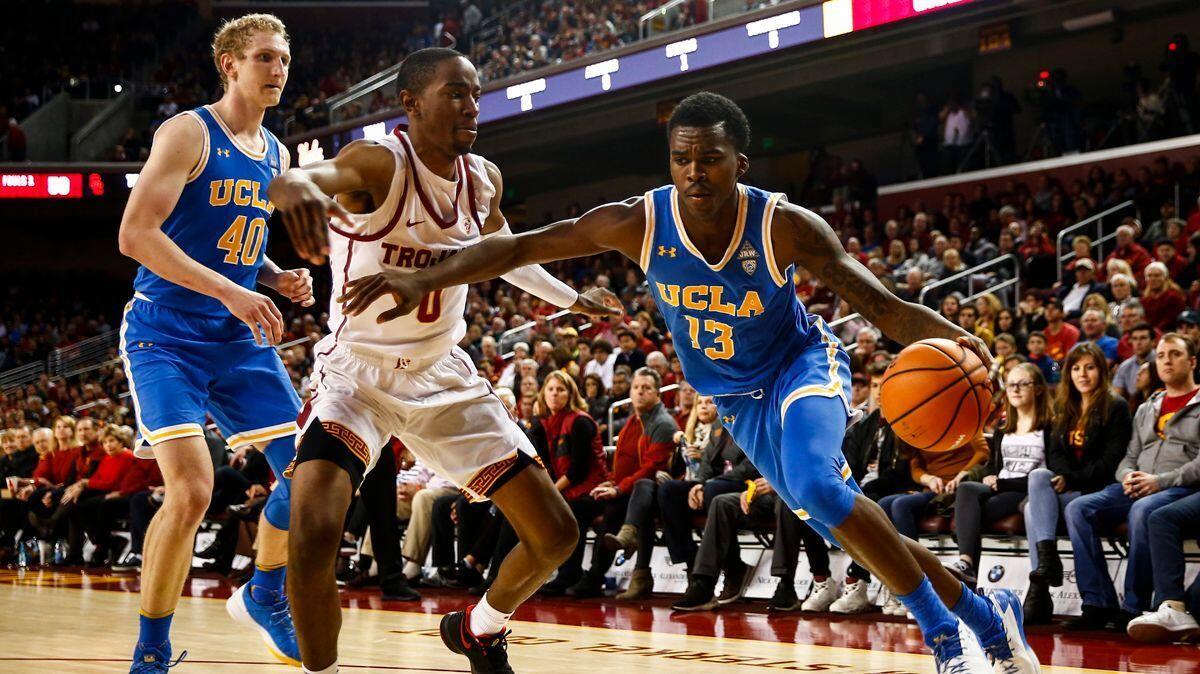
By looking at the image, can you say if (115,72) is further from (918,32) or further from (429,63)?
(429,63)

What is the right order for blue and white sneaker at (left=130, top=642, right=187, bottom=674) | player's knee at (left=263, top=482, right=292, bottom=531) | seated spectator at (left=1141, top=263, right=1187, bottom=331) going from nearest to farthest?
blue and white sneaker at (left=130, top=642, right=187, bottom=674) → player's knee at (left=263, top=482, right=292, bottom=531) → seated spectator at (left=1141, top=263, right=1187, bottom=331)

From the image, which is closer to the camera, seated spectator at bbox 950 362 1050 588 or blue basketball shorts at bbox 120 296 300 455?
blue basketball shorts at bbox 120 296 300 455

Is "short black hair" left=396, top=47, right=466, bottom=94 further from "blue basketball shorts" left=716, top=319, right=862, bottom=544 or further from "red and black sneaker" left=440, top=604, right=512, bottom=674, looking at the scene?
"red and black sneaker" left=440, top=604, right=512, bottom=674

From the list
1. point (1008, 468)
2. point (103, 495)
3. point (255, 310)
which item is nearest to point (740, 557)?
point (1008, 468)

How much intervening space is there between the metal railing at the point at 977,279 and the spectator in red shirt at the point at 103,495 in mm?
7523

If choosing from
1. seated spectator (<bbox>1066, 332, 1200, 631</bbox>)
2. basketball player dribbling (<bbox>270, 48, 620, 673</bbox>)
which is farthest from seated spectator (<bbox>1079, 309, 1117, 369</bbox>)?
basketball player dribbling (<bbox>270, 48, 620, 673</bbox>)

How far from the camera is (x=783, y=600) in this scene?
7.34 meters

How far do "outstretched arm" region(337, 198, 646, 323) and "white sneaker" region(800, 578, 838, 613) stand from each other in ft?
12.8

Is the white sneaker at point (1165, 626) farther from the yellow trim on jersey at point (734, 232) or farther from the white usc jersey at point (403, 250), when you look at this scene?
the white usc jersey at point (403, 250)

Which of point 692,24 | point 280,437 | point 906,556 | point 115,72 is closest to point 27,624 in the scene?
point 280,437

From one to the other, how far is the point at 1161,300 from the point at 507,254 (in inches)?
269

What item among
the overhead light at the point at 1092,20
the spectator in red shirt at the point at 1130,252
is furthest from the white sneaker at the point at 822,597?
the overhead light at the point at 1092,20

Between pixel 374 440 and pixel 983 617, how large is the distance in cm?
189

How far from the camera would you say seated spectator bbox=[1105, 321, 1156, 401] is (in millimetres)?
7785
